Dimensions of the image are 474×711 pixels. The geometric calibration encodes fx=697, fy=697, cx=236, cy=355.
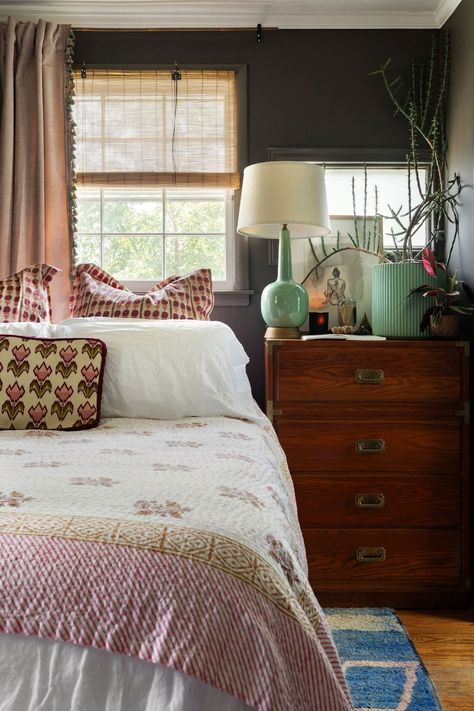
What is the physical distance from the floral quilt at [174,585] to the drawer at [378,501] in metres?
1.33

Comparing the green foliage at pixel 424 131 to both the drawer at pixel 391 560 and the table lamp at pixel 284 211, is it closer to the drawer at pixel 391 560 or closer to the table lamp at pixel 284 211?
the table lamp at pixel 284 211

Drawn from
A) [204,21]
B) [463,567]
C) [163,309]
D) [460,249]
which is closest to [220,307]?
[163,309]

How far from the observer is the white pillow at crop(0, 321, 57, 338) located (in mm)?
2170

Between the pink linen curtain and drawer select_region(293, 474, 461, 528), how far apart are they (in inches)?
50.4

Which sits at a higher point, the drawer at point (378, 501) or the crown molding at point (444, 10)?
the crown molding at point (444, 10)

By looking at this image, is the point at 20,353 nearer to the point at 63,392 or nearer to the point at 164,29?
the point at 63,392

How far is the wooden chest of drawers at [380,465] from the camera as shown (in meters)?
2.52

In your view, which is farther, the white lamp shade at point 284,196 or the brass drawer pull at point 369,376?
the white lamp shade at point 284,196

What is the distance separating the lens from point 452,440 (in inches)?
99.7

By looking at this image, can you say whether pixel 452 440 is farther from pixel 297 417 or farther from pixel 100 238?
pixel 100 238

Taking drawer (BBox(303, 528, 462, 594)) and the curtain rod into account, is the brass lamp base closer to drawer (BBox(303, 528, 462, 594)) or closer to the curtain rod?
drawer (BBox(303, 528, 462, 594))

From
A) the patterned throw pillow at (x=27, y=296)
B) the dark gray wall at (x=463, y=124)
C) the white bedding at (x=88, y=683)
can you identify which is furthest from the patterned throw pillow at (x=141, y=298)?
the white bedding at (x=88, y=683)

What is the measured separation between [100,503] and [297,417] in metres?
1.50

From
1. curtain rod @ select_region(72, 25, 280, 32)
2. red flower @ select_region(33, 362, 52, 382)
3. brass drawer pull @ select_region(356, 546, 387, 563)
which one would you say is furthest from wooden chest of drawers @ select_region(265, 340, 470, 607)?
curtain rod @ select_region(72, 25, 280, 32)
